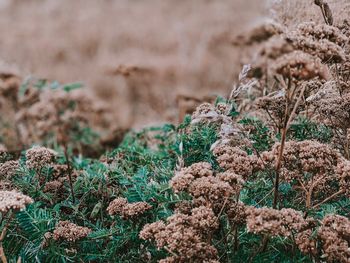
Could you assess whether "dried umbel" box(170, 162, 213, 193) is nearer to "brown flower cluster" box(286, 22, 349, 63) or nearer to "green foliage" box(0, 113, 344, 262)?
"green foliage" box(0, 113, 344, 262)

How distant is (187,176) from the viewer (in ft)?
7.47

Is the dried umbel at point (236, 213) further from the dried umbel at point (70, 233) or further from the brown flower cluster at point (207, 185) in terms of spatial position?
the dried umbel at point (70, 233)

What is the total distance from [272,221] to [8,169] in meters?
1.55

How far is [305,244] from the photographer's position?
2236 mm

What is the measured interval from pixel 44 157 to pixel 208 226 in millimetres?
1026

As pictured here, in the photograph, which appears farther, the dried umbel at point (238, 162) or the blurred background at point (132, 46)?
the blurred background at point (132, 46)

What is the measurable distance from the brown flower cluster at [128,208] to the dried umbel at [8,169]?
2.36 ft

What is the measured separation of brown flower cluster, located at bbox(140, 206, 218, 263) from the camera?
85.0 inches

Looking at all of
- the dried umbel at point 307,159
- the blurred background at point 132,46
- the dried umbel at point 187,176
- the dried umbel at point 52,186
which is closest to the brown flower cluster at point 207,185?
the dried umbel at point 187,176

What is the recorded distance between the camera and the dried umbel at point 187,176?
2.26 metres

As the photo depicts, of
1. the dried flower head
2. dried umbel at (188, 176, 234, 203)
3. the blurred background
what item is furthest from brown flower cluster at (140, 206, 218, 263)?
the blurred background

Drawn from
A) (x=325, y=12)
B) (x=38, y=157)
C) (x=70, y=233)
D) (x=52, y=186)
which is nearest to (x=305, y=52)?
(x=325, y=12)

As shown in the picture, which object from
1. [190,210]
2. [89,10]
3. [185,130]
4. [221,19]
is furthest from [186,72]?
[190,210]

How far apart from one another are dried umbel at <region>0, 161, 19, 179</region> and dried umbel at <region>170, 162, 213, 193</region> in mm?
1117
